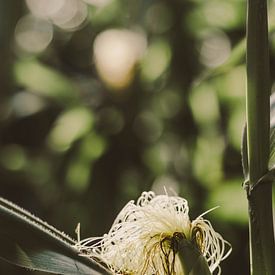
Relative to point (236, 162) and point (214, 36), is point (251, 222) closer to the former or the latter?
point (236, 162)

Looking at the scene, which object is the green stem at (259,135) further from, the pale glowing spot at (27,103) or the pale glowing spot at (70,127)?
the pale glowing spot at (27,103)

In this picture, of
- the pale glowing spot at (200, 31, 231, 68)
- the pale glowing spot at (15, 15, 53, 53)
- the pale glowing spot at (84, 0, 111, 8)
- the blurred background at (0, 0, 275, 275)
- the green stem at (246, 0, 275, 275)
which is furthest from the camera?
the pale glowing spot at (15, 15, 53, 53)

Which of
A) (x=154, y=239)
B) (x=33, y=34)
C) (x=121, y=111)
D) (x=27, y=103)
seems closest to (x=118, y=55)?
(x=121, y=111)

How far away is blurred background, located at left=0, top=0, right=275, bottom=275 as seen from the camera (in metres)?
1.26

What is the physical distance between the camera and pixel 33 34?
182cm

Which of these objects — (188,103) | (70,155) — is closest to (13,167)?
(70,155)

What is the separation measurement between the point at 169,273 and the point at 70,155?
1.02m

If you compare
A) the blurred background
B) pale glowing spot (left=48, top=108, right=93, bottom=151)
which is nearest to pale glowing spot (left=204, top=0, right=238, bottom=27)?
the blurred background

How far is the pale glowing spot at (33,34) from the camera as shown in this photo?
1.78 metres

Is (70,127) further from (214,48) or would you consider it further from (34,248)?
(34,248)

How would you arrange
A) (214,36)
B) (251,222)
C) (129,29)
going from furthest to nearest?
(129,29) → (214,36) → (251,222)

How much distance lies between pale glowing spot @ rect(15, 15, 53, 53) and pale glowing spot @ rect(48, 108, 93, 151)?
271 mm

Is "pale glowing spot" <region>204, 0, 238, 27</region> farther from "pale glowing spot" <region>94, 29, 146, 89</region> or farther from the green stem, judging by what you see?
the green stem

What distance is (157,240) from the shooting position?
1.70ft
